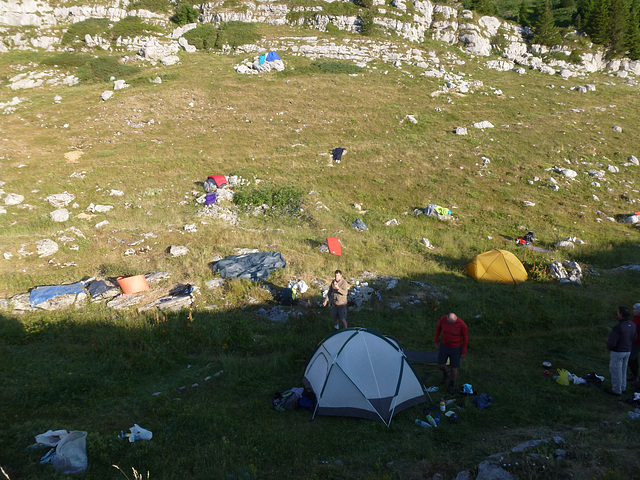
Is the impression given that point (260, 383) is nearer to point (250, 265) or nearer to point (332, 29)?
point (250, 265)

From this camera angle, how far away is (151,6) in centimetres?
4616

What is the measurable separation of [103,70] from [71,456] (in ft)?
134

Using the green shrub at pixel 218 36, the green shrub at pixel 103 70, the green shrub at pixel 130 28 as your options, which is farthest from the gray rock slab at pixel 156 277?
the green shrub at pixel 130 28

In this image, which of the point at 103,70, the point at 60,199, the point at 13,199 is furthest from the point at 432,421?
the point at 103,70

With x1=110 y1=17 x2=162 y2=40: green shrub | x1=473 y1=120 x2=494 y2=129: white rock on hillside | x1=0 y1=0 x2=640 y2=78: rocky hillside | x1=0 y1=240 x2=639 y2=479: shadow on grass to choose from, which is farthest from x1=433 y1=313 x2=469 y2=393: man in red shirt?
x1=110 y1=17 x2=162 y2=40: green shrub

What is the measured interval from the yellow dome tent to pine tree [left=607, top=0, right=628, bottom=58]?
55513mm

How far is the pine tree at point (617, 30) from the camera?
50.4 m

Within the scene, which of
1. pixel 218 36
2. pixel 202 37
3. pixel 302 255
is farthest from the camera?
pixel 218 36

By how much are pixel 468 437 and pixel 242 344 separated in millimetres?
5938

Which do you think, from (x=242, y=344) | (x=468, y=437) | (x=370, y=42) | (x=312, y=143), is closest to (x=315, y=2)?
(x=370, y=42)

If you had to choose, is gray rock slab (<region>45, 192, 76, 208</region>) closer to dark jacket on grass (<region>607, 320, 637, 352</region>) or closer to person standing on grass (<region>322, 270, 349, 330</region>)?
person standing on grass (<region>322, 270, 349, 330</region>)

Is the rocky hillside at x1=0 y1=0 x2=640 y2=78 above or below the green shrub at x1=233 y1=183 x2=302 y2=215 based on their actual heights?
above

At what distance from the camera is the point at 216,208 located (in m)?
19.5

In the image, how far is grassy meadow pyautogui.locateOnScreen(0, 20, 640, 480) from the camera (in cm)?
637
